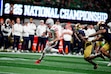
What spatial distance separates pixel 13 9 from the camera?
17.8m

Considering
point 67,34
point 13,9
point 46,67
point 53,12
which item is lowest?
point 46,67

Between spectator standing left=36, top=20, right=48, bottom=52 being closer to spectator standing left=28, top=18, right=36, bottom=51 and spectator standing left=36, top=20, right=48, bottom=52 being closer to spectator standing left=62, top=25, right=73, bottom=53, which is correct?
spectator standing left=28, top=18, right=36, bottom=51

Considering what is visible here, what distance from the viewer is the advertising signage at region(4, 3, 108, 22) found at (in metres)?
17.8

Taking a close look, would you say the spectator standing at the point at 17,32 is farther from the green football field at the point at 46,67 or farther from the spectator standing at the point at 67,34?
the green football field at the point at 46,67

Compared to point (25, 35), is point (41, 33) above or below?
above

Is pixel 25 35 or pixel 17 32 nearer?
pixel 17 32

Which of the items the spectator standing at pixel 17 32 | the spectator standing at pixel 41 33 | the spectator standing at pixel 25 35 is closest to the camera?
the spectator standing at pixel 17 32

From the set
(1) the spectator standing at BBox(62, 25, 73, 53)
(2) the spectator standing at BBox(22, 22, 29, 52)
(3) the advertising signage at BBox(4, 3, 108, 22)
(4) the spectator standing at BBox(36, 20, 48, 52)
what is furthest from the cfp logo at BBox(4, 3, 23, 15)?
(1) the spectator standing at BBox(62, 25, 73, 53)

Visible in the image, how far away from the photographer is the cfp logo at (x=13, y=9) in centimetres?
1759

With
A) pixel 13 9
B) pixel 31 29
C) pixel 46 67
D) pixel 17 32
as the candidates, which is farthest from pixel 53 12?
pixel 46 67

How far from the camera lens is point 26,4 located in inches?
714

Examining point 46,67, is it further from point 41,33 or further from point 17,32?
point 41,33

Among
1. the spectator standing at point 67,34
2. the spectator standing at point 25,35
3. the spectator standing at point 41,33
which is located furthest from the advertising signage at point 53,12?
the spectator standing at point 67,34

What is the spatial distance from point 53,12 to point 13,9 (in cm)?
218
